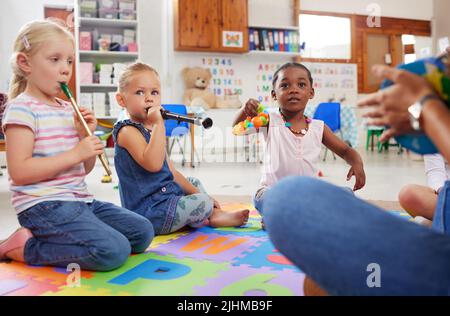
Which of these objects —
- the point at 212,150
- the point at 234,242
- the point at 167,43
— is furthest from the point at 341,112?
the point at 234,242

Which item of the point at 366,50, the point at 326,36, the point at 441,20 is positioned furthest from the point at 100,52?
the point at 441,20

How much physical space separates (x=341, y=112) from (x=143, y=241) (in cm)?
357

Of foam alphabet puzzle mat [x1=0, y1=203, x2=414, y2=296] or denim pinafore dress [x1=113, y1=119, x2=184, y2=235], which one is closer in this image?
foam alphabet puzzle mat [x1=0, y1=203, x2=414, y2=296]

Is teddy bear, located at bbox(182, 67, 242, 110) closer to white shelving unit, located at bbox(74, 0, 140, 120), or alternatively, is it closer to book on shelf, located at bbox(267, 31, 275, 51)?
white shelving unit, located at bbox(74, 0, 140, 120)

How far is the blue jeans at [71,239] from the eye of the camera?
936 millimetres

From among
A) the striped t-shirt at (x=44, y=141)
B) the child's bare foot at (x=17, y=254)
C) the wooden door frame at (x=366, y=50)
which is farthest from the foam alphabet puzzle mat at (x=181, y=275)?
the wooden door frame at (x=366, y=50)

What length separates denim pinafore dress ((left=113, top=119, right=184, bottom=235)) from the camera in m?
1.26

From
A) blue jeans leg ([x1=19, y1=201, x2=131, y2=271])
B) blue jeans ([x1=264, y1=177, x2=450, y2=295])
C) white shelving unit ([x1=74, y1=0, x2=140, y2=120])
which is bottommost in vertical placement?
blue jeans leg ([x1=19, y1=201, x2=131, y2=271])

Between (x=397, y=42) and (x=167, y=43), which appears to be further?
(x=397, y=42)

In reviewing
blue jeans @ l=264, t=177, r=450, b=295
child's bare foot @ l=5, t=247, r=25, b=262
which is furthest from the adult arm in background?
child's bare foot @ l=5, t=247, r=25, b=262

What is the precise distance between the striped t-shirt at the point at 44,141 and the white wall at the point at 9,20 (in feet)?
12.1

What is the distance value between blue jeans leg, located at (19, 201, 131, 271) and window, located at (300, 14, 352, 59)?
16.2 ft
